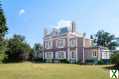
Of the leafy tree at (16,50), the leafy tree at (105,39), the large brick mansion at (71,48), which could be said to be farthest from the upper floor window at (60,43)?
the leafy tree at (105,39)

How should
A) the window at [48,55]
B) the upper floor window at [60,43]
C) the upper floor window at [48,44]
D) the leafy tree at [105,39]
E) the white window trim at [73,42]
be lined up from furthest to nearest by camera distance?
the leafy tree at [105,39] → the window at [48,55] → the upper floor window at [48,44] → the upper floor window at [60,43] → the white window trim at [73,42]

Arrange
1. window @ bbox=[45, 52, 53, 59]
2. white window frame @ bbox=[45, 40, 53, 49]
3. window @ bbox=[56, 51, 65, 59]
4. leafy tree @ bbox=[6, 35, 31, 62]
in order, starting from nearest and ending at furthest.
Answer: leafy tree @ bbox=[6, 35, 31, 62] < window @ bbox=[56, 51, 65, 59] < white window frame @ bbox=[45, 40, 53, 49] < window @ bbox=[45, 52, 53, 59]

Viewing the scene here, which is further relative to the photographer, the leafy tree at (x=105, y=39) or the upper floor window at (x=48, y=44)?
the leafy tree at (x=105, y=39)

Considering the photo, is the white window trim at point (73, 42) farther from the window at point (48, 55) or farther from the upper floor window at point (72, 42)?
the window at point (48, 55)

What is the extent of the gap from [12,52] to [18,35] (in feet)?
34.6

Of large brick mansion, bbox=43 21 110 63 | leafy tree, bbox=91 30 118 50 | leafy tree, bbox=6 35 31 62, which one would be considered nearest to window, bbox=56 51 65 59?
large brick mansion, bbox=43 21 110 63

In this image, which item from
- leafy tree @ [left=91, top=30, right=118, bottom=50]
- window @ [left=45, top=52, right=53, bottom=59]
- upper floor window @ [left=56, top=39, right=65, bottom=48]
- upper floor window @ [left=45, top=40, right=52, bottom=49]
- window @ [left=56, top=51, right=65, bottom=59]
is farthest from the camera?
leafy tree @ [left=91, top=30, right=118, bottom=50]

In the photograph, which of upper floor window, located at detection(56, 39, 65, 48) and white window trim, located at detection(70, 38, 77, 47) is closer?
white window trim, located at detection(70, 38, 77, 47)

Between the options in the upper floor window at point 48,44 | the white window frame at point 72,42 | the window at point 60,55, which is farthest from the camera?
the upper floor window at point 48,44

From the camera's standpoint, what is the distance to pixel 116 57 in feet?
134

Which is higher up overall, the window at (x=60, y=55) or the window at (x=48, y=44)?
the window at (x=48, y=44)

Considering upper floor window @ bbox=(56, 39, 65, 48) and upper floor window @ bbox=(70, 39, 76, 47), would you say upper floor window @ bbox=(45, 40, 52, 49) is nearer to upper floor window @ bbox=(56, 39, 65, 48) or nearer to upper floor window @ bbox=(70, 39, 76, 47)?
upper floor window @ bbox=(56, 39, 65, 48)

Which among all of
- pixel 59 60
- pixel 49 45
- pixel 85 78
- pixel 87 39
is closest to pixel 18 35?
pixel 49 45

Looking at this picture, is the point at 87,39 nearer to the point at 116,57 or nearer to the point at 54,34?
the point at 54,34
